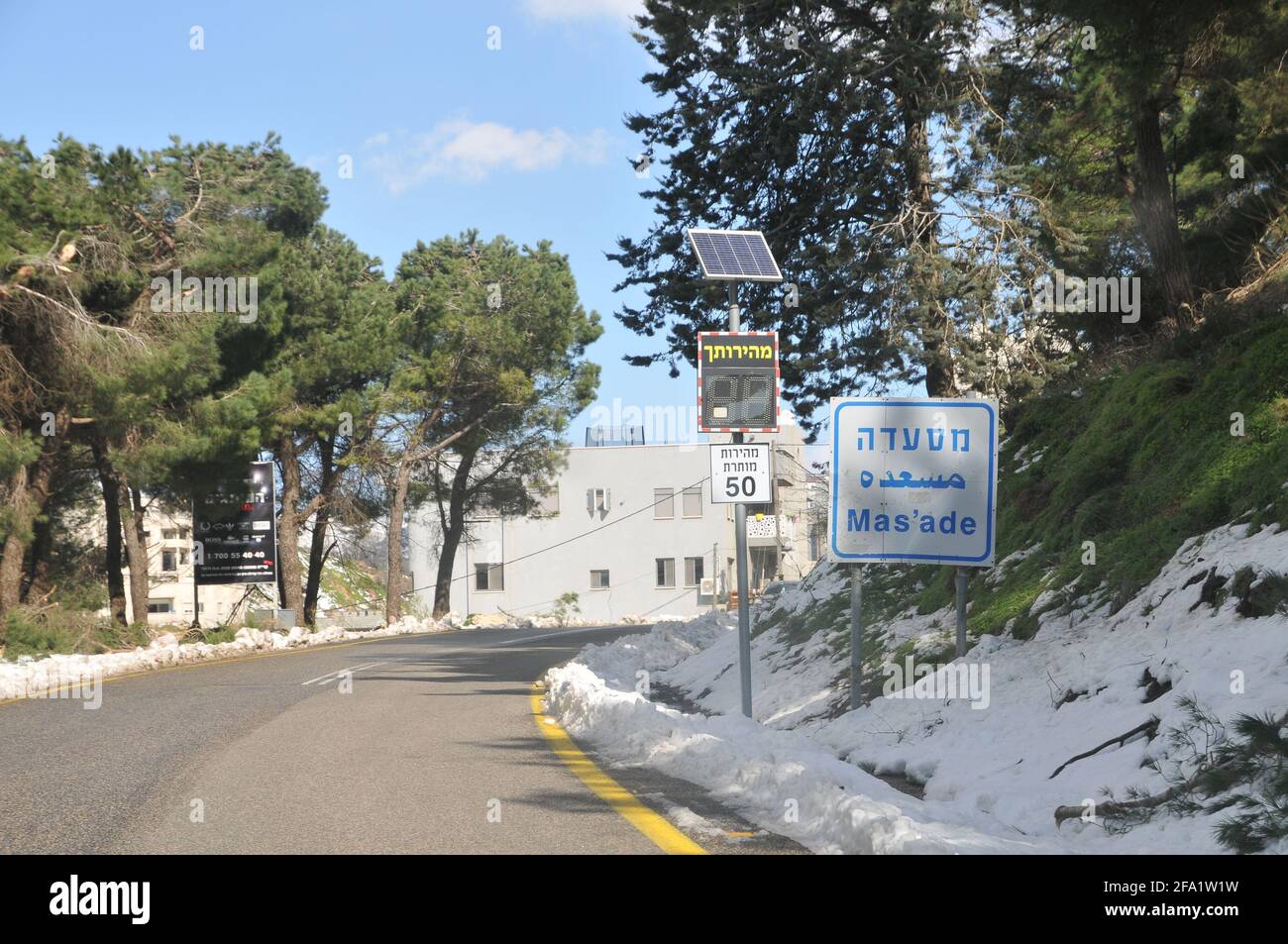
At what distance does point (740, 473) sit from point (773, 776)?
4.22 meters

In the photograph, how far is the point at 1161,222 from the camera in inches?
548

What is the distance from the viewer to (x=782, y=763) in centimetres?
812

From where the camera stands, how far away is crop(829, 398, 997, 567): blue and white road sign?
10.9m

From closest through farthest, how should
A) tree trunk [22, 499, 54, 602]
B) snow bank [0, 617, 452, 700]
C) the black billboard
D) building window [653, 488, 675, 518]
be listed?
snow bank [0, 617, 452, 700] < tree trunk [22, 499, 54, 602] < the black billboard < building window [653, 488, 675, 518]

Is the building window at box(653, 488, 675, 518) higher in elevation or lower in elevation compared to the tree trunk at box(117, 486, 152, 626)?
higher

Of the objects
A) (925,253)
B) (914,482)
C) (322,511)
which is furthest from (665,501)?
(914,482)

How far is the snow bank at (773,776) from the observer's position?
603cm

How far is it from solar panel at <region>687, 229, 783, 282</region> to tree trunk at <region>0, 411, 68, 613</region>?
16445 millimetres

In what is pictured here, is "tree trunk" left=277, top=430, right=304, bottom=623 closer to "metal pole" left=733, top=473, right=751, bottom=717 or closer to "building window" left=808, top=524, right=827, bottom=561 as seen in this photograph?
"metal pole" left=733, top=473, right=751, bottom=717

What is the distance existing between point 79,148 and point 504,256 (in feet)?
88.7

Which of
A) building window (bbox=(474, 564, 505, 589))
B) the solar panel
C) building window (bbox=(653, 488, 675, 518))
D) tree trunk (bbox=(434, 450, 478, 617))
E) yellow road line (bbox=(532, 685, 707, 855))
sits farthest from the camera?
building window (bbox=(474, 564, 505, 589))

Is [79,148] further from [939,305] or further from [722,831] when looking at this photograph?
[722,831]

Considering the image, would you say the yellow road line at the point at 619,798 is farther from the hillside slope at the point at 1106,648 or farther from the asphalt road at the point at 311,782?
the hillside slope at the point at 1106,648

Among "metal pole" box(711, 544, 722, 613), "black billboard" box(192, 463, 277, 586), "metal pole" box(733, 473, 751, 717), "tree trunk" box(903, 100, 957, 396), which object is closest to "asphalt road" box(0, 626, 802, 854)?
"metal pole" box(733, 473, 751, 717)
